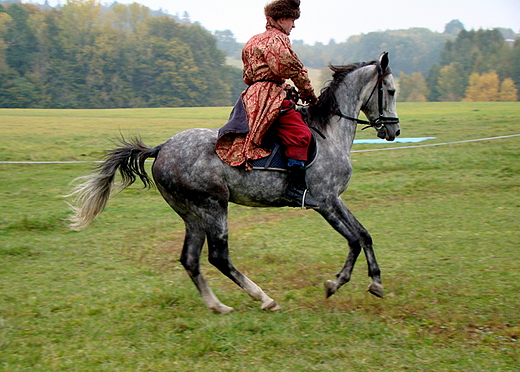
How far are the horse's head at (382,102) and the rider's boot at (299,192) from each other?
1.16 m

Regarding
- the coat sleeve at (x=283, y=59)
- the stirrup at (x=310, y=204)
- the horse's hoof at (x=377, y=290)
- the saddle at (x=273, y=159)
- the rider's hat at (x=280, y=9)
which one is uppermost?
the rider's hat at (x=280, y=9)

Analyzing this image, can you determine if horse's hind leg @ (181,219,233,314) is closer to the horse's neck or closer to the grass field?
the grass field

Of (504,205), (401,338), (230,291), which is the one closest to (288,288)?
(230,291)

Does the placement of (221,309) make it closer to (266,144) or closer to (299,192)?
(299,192)

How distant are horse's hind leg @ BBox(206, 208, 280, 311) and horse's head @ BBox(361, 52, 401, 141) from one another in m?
2.03

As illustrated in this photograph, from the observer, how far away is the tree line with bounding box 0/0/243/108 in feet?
176

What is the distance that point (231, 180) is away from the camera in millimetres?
5523

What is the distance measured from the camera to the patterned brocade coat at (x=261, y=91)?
539cm

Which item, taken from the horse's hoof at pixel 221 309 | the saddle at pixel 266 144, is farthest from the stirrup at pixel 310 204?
the horse's hoof at pixel 221 309

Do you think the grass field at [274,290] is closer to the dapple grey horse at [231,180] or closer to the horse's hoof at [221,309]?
the horse's hoof at [221,309]

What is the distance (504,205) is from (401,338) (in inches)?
266

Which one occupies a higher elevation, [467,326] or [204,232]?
[204,232]

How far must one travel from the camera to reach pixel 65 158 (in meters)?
16.9

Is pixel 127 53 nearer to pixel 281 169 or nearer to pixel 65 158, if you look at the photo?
pixel 65 158
